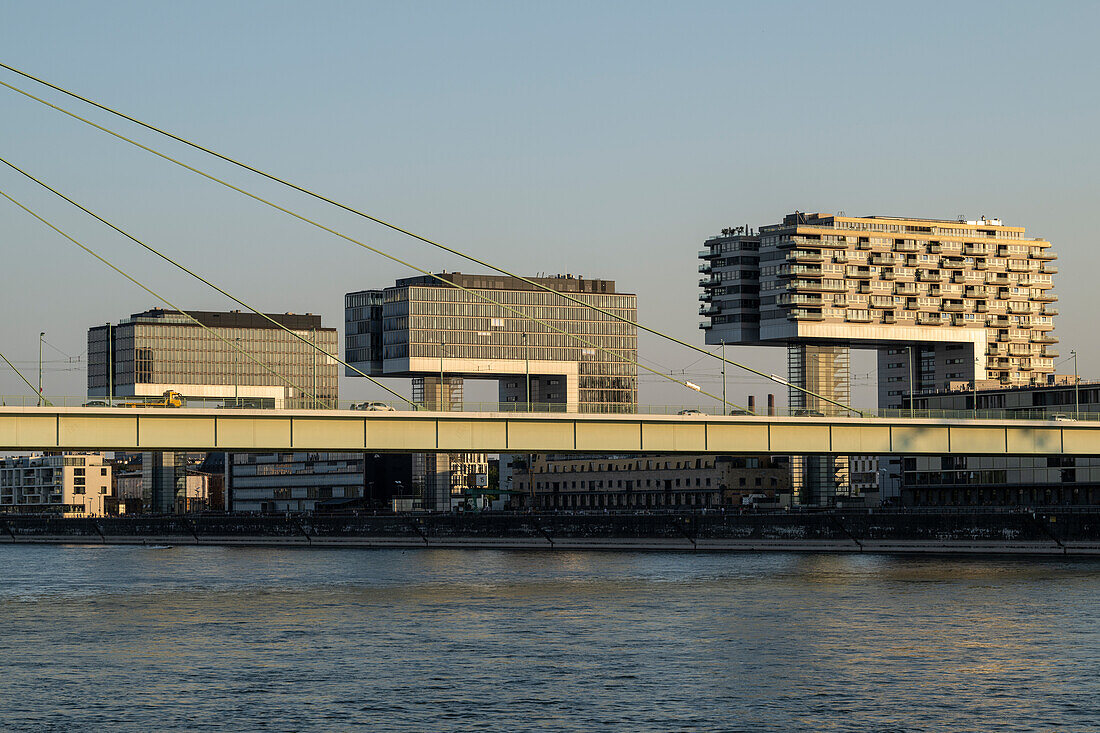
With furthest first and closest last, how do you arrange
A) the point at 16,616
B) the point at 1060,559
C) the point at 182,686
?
the point at 1060,559
the point at 16,616
the point at 182,686

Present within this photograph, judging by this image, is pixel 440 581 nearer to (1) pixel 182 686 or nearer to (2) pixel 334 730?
(1) pixel 182 686

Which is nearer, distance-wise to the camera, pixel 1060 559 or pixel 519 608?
pixel 519 608

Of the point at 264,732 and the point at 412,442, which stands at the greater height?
the point at 412,442

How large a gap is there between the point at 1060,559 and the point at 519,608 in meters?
57.6

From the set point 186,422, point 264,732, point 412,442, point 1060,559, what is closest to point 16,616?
point 186,422

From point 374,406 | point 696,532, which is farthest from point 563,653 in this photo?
point 696,532

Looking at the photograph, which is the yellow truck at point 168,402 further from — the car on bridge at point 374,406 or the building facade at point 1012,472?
the building facade at point 1012,472

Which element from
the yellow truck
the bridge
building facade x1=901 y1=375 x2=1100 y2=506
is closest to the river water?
the bridge

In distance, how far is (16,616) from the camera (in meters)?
77.5

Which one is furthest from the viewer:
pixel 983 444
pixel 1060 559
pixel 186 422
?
pixel 1060 559

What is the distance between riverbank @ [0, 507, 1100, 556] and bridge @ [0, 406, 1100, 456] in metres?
27.1

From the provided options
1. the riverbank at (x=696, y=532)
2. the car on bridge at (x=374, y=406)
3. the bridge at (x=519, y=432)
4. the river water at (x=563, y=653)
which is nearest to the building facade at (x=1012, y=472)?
the riverbank at (x=696, y=532)

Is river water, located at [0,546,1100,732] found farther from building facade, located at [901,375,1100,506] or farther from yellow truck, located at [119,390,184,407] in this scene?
building facade, located at [901,375,1100,506]

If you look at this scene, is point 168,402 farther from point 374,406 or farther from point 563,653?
point 563,653
